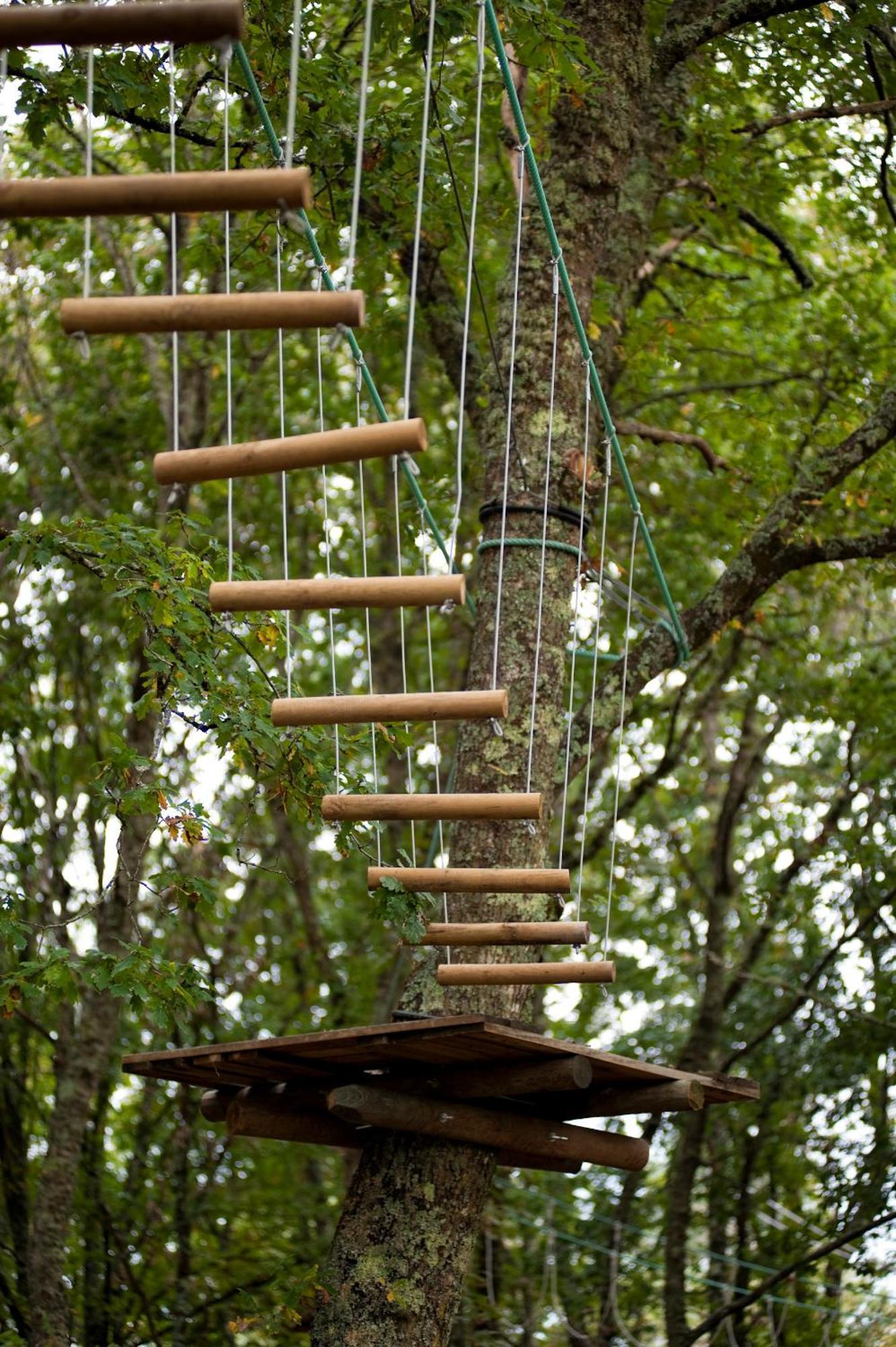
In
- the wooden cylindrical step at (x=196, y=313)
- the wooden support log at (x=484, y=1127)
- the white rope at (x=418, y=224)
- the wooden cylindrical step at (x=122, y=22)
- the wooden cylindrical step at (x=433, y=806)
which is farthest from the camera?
the wooden support log at (x=484, y=1127)

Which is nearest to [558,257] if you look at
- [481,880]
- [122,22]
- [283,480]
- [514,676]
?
[514,676]

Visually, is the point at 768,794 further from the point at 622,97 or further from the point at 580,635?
the point at 622,97

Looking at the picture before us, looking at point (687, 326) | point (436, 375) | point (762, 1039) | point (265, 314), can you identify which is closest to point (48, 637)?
point (436, 375)

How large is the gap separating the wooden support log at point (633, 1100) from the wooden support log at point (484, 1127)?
5 centimetres

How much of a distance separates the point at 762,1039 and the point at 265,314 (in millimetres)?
5463

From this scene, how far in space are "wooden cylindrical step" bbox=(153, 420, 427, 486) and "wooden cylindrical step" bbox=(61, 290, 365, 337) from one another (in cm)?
13

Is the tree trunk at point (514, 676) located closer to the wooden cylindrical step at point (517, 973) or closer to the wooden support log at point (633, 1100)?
the wooden support log at point (633, 1100)

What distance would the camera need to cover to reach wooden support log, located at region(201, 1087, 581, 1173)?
3006 mm

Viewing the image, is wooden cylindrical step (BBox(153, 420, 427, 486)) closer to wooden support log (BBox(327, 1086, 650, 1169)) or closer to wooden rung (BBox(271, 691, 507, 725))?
wooden rung (BBox(271, 691, 507, 725))

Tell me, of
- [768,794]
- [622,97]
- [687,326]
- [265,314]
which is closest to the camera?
[265,314]

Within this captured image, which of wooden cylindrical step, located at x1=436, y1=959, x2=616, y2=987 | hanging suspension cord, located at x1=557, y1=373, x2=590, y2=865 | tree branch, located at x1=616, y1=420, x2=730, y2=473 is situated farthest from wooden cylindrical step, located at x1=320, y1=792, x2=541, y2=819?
tree branch, located at x1=616, y1=420, x2=730, y2=473

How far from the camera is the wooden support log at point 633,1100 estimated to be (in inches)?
108

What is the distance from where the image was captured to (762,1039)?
6445mm

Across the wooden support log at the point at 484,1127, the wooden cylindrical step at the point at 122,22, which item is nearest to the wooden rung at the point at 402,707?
the wooden cylindrical step at the point at 122,22
